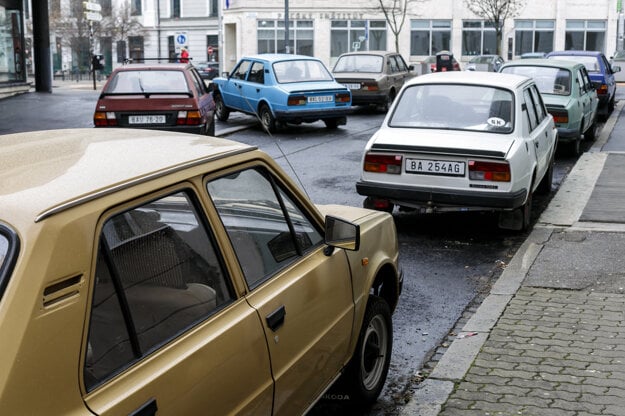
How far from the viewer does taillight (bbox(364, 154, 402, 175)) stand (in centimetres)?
921

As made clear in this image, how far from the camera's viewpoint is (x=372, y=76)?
24.8 metres

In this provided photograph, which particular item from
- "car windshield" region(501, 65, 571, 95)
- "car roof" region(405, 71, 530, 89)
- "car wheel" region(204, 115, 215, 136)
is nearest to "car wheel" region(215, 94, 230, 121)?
"car wheel" region(204, 115, 215, 136)

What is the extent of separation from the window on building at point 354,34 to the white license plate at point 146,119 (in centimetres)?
4650

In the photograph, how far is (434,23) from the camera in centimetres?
6097

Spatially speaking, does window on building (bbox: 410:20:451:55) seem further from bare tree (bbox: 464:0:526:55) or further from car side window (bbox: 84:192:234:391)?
car side window (bbox: 84:192:234:391)

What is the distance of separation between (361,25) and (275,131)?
42.5 m

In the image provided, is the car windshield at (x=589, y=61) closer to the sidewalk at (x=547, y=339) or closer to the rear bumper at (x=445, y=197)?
the sidewalk at (x=547, y=339)

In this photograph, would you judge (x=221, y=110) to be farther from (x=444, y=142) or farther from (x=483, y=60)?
(x=483, y=60)

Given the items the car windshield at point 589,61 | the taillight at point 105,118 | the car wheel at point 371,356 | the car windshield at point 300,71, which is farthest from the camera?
the car windshield at point 589,61

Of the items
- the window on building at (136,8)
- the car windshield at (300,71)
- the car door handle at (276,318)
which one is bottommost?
the car door handle at (276,318)

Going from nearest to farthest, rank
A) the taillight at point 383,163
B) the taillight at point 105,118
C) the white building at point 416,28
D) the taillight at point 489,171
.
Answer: the taillight at point 489,171 < the taillight at point 383,163 < the taillight at point 105,118 < the white building at point 416,28

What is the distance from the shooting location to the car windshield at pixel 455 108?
9.56m

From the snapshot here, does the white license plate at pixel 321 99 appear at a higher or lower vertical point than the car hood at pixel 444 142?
lower

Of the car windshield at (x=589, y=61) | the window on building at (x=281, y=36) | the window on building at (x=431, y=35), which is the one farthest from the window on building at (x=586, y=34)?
the car windshield at (x=589, y=61)
